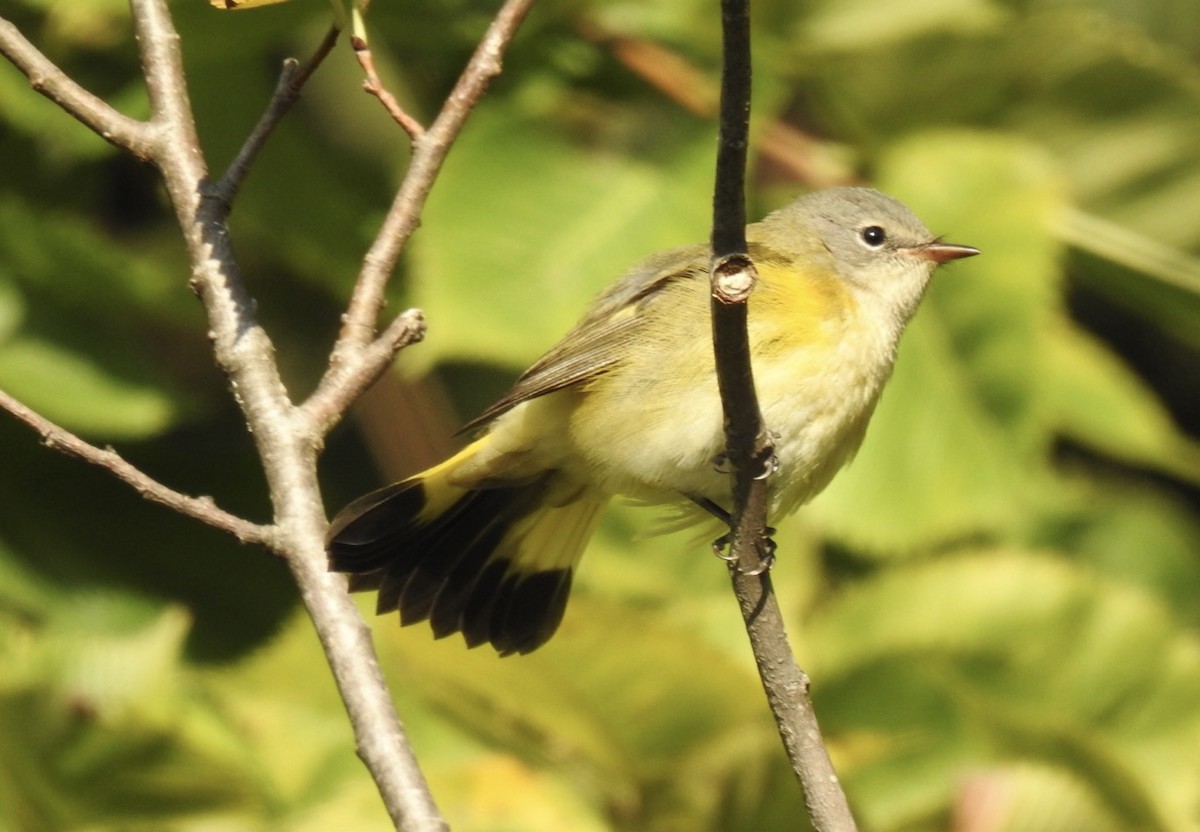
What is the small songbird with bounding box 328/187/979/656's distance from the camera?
3039 millimetres

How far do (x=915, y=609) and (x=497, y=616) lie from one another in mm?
1182

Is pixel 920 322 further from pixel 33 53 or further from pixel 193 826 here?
pixel 33 53

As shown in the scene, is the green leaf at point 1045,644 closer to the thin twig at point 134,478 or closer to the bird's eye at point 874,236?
the bird's eye at point 874,236

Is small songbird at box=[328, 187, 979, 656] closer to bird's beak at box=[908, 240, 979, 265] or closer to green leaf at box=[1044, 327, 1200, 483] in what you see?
bird's beak at box=[908, 240, 979, 265]

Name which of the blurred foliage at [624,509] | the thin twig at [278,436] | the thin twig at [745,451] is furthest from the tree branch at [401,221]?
the blurred foliage at [624,509]

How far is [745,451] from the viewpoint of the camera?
220cm

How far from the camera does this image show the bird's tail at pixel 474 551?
3016mm

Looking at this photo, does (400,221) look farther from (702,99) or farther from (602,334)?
(702,99)

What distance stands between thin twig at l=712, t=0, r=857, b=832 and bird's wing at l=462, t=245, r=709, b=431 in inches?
33.3

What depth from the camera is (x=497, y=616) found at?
3213 mm

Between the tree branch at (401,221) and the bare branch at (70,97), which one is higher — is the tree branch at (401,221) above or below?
below

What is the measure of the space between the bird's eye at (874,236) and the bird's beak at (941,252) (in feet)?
0.24

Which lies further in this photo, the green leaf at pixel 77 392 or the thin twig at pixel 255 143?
the green leaf at pixel 77 392

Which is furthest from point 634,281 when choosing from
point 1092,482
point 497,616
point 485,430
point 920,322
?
point 1092,482
